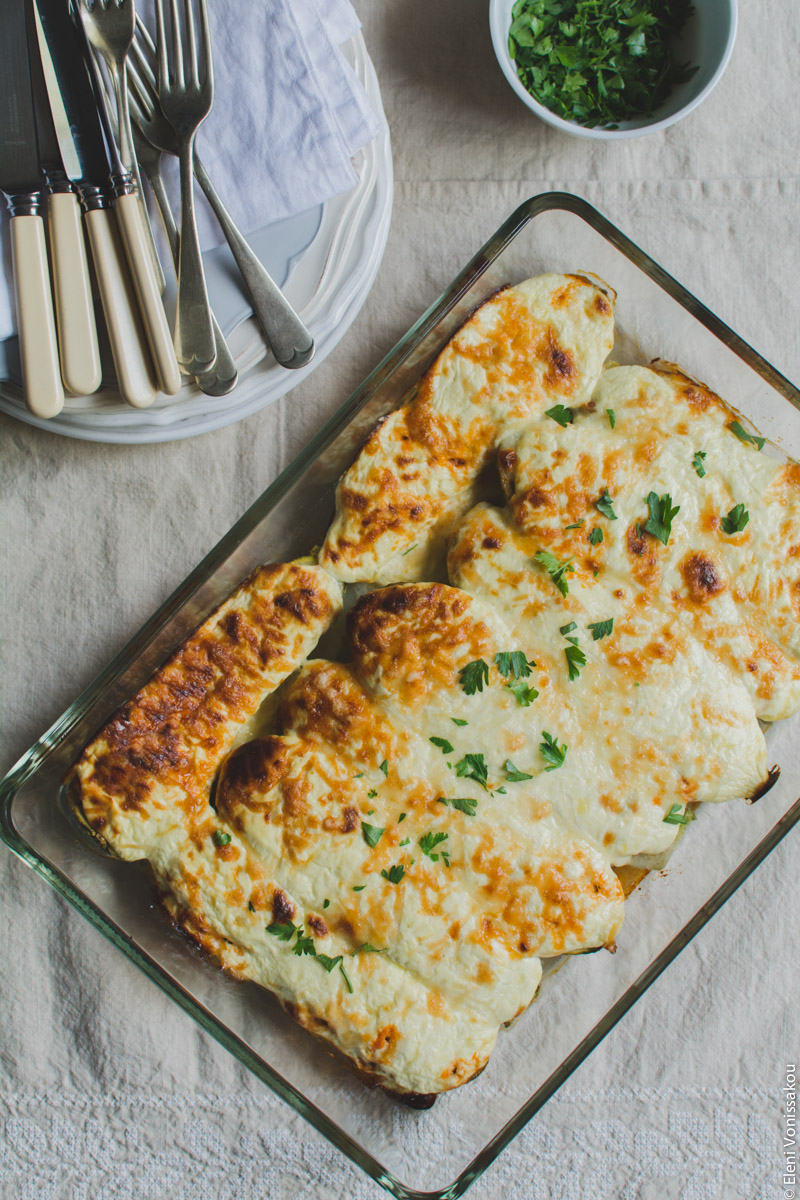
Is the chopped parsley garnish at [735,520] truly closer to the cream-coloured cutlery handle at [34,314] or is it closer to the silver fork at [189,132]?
the silver fork at [189,132]

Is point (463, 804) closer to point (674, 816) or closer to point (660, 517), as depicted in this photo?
point (674, 816)

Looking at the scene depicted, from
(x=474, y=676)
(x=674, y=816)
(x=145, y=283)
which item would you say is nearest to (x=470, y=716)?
(x=474, y=676)

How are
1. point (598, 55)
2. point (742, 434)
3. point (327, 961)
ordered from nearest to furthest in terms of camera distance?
point (327, 961) < point (742, 434) < point (598, 55)

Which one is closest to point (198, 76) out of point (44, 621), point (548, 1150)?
point (44, 621)

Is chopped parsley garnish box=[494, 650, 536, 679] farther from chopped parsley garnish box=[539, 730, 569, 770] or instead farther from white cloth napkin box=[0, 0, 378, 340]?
white cloth napkin box=[0, 0, 378, 340]

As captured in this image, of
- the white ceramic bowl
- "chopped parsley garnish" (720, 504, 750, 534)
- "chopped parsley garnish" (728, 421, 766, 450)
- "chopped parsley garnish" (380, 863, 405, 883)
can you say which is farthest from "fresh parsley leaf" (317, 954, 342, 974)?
the white ceramic bowl

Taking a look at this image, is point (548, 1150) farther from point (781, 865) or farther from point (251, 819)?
point (251, 819)

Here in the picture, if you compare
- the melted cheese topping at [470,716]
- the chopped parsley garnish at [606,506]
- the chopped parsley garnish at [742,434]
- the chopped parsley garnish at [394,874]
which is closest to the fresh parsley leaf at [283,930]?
the melted cheese topping at [470,716]
